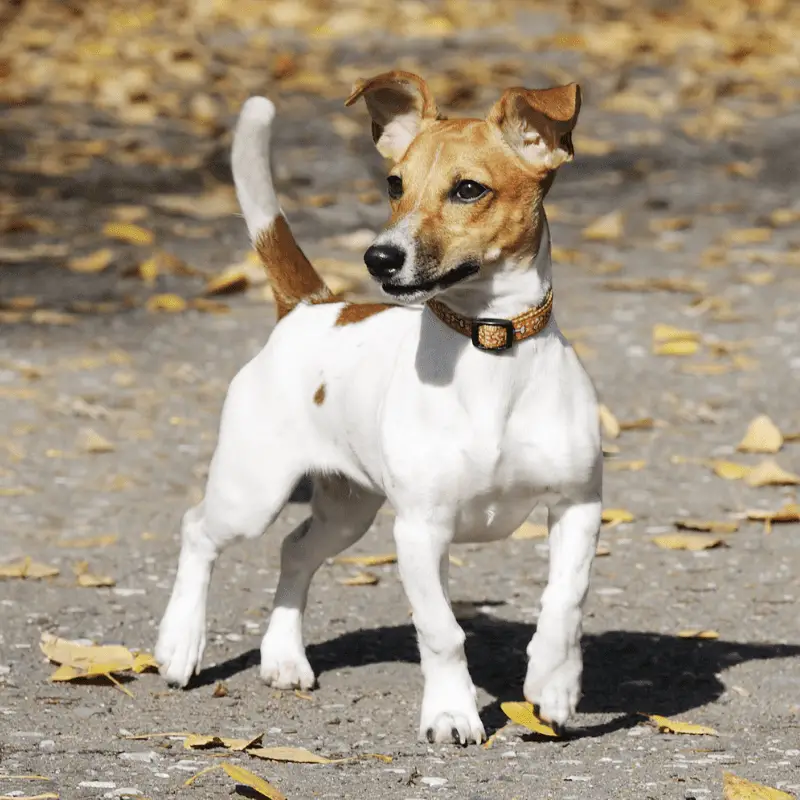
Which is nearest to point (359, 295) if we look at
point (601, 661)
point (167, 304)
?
point (167, 304)

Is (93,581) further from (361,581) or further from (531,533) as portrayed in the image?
(531,533)

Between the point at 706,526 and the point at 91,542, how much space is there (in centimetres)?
215

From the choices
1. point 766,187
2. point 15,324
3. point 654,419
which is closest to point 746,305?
point 654,419

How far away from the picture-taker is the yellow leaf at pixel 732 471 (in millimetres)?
6883

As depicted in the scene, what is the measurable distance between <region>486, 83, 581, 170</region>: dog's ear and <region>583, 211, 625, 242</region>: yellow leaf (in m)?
7.05

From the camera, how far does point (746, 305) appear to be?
967cm

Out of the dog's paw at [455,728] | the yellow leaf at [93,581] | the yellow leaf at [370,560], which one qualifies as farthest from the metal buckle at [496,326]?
the yellow leaf at [93,581]

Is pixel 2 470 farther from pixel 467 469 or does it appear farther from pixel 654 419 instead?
pixel 467 469

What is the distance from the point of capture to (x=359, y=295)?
9781mm

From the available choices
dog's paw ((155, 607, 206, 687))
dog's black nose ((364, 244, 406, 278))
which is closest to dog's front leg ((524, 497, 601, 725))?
dog's black nose ((364, 244, 406, 278))

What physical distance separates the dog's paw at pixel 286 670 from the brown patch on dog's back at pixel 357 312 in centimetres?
92

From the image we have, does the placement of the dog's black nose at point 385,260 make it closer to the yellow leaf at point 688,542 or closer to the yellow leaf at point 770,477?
the yellow leaf at point 688,542

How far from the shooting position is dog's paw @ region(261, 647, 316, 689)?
4887mm

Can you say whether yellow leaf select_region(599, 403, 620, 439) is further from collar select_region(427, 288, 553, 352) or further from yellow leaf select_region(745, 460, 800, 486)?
collar select_region(427, 288, 553, 352)
